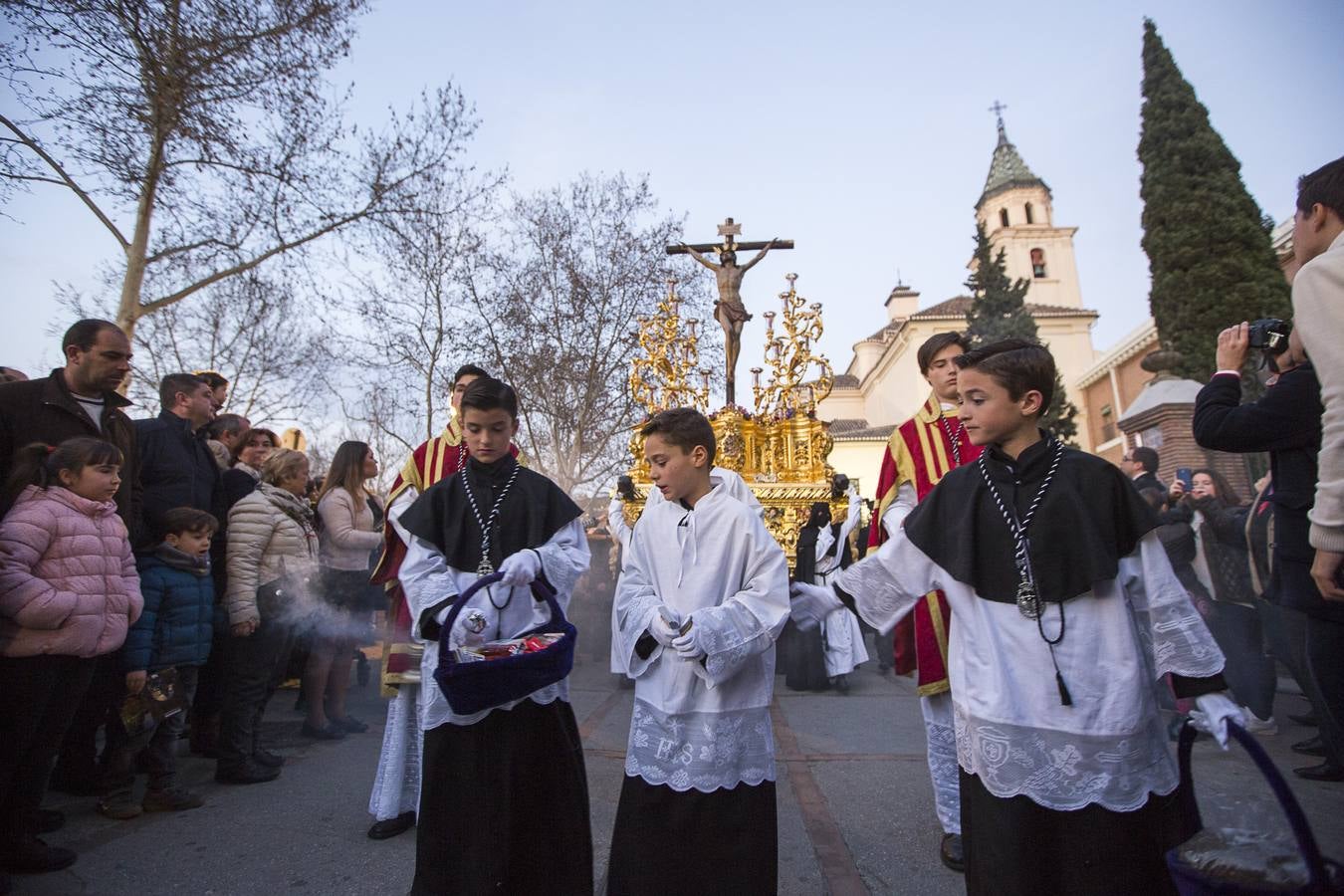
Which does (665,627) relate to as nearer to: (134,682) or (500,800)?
(500,800)

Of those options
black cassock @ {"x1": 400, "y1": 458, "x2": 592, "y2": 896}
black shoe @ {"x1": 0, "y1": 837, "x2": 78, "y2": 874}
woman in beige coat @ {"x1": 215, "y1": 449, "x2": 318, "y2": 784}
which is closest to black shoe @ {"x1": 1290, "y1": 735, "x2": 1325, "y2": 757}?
black cassock @ {"x1": 400, "y1": 458, "x2": 592, "y2": 896}

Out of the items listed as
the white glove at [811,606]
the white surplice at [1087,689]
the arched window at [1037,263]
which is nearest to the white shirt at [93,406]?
the white glove at [811,606]

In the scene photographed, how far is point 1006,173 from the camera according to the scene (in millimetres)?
44562

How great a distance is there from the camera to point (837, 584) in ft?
8.23

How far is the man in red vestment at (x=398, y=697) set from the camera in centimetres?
339

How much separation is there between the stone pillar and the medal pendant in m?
11.0

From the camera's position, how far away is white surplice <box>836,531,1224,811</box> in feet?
6.22

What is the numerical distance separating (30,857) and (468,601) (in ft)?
7.32

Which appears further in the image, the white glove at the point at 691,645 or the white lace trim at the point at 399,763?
the white lace trim at the point at 399,763

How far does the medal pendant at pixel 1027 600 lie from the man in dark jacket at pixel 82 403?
432 centimetres

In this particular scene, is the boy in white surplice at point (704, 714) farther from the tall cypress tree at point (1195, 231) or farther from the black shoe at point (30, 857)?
the tall cypress tree at point (1195, 231)

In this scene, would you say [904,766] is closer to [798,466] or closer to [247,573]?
[247,573]

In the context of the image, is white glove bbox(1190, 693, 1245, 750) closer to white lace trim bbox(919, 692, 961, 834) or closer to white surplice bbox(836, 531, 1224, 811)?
white surplice bbox(836, 531, 1224, 811)

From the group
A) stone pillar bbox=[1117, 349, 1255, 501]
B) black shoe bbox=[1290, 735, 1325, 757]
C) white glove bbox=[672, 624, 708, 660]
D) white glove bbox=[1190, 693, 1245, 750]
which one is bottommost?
black shoe bbox=[1290, 735, 1325, 757]
